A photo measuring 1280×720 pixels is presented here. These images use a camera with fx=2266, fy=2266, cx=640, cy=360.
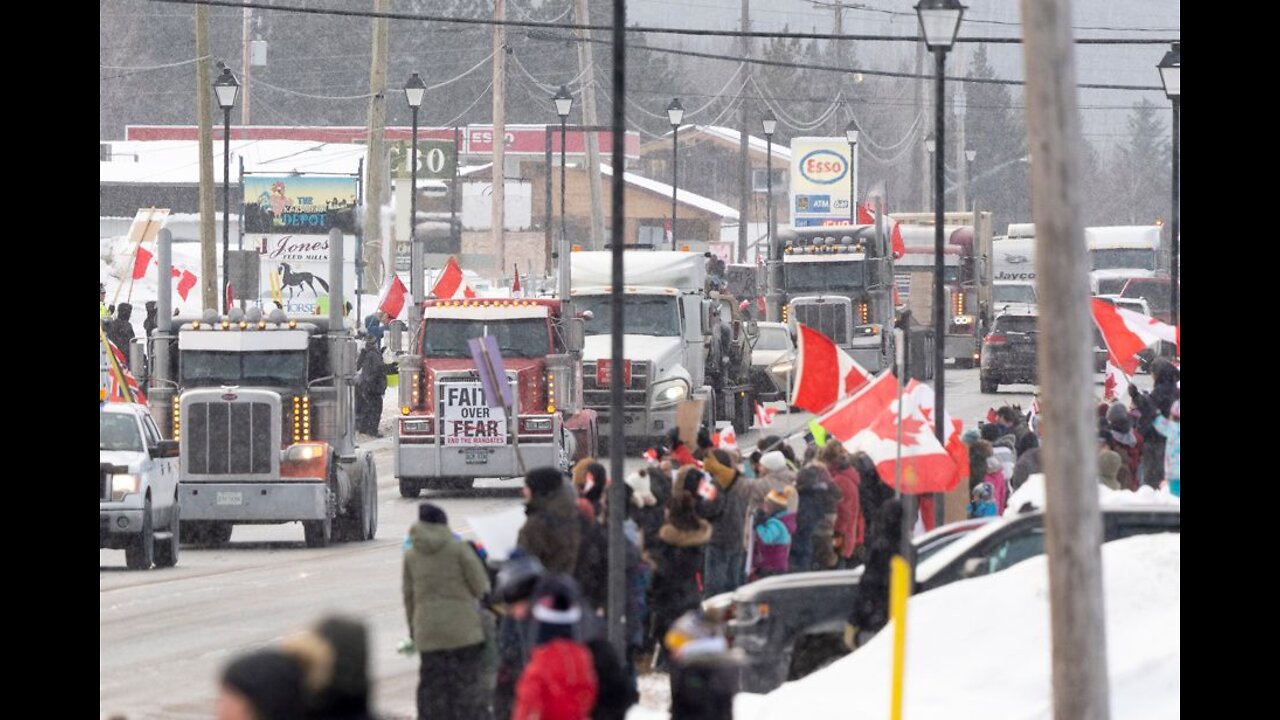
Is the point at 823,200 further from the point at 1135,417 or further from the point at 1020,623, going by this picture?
the point at 1020,623

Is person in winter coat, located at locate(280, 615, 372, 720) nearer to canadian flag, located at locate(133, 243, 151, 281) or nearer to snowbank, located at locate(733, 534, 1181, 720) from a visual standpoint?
snowbank, located at locate(733, 534, 1181, 720)

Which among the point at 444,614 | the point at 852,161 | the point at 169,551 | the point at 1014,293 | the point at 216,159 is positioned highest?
the point at 216,159

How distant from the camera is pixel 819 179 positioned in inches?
2953

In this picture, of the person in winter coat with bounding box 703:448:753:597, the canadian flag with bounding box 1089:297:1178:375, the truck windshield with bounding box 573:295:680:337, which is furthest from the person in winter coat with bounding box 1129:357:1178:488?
the truck windshield with bounding box 573:295:680:337

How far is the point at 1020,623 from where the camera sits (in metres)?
12.4

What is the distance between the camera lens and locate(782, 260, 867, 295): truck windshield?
44.6 m

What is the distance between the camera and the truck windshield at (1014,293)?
60.2 metres

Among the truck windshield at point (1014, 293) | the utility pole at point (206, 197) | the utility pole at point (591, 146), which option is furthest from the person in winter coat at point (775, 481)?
the truck windshield at point (1014, 293)

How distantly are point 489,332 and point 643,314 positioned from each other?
5783 millimetres

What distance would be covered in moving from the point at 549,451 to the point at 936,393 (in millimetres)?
9969

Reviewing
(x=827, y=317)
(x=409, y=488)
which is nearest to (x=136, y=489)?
(x=409, y=488)

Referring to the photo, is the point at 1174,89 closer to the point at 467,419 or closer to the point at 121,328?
the point at 467,419

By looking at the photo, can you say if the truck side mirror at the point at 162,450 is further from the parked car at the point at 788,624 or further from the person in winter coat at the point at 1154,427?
the person in winter coat at the point at 1154,427

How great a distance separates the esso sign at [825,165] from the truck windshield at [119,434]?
5391 centimetres
